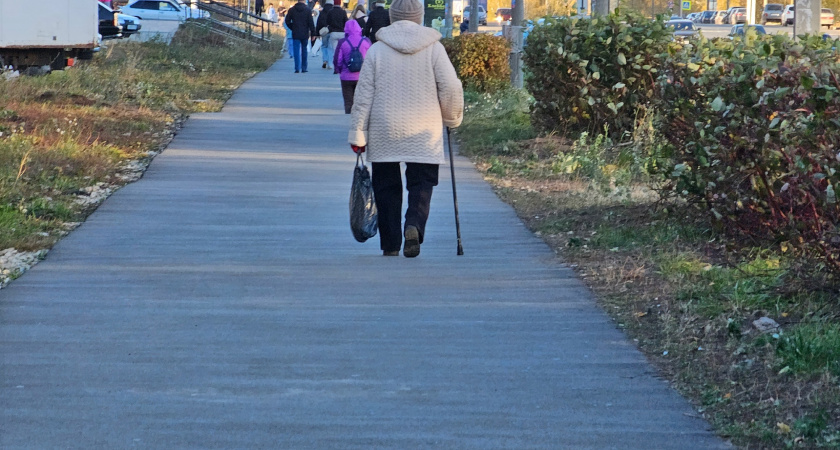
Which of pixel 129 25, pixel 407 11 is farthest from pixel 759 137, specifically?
pixel 129 25

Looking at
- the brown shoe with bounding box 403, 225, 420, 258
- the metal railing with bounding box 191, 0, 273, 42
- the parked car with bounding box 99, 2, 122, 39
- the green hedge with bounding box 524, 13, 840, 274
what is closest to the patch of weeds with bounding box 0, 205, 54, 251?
the brown shoe with bounding box 403, 225, 420, 258

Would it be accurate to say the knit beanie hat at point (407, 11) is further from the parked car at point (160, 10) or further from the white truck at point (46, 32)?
the parked car at point (160, 10)

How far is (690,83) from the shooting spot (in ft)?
26.3

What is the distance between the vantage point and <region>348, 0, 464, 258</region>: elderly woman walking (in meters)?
7.73

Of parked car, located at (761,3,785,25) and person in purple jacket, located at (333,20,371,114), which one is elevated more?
parked car, located at (761,3,785,25)

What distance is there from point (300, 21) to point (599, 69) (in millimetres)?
15475

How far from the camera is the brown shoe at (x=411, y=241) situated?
778 centimetres

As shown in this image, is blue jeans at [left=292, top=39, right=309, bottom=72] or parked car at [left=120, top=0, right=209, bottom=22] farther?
parked car at [left=120, top=0, right=209, bottom=22]

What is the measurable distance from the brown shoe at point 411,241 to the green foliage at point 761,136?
1655 millimetres

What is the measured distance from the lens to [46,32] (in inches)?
874

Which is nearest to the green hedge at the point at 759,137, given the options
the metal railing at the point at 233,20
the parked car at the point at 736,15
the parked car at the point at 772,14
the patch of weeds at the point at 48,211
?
the patch of weeds at the point at 48,211

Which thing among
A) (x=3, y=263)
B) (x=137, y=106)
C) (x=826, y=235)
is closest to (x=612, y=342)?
(x=826, y=235)

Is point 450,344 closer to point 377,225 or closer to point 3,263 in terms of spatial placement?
point 377,225

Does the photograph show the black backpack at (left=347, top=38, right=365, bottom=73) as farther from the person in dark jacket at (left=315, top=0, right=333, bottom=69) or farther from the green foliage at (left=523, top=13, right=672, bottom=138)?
the person in dark jacket at (left=315, top=0, right=333, bottom=69)
